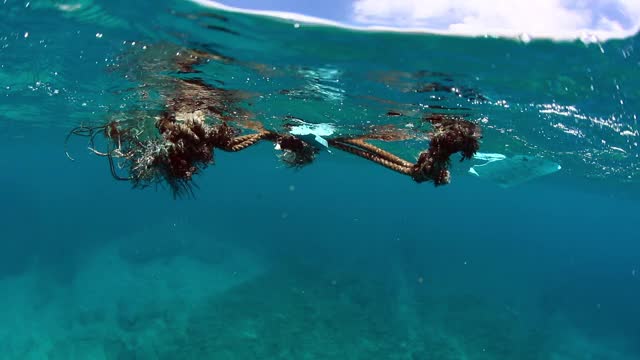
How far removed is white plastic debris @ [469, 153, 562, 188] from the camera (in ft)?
25.6

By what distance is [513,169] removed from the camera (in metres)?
8.22

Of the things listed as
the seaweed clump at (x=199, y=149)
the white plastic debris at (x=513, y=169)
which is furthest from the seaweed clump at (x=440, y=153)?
the white plastic debris at (x=513, y=169)

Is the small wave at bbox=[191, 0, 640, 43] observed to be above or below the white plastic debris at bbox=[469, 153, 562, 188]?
above

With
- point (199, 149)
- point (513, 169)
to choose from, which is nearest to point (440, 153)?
point (199, 149)

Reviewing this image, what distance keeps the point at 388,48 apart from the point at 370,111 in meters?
5.12

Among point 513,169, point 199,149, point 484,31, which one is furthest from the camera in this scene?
point 513,169

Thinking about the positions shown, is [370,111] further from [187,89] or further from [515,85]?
[187,89]

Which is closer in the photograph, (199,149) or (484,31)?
(199,149)

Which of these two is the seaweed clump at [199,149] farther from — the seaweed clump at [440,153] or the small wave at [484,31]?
the small wave at [484,31]

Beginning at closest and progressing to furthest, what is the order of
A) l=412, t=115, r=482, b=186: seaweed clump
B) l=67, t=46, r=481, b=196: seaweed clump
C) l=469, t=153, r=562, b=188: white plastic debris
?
l=67, t=46, r=481, b=196: seaweed clump < l=412, t=115, r=482, b=186: seaweed clump < l=469, t=153, r=562, b=188: white plastic debris

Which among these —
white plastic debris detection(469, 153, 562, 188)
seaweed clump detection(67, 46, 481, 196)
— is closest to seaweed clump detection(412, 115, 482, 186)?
seaweed clump detection(67, 46, 481, 196)

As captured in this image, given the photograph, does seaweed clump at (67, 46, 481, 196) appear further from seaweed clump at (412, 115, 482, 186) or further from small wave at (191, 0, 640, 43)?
small wave at (191, 0, 640, 43)

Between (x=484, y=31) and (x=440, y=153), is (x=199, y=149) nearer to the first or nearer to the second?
(x=440, y=153)

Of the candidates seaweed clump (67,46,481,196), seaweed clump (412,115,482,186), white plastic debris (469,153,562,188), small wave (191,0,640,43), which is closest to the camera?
seaweed clump (67,46,481,196)
